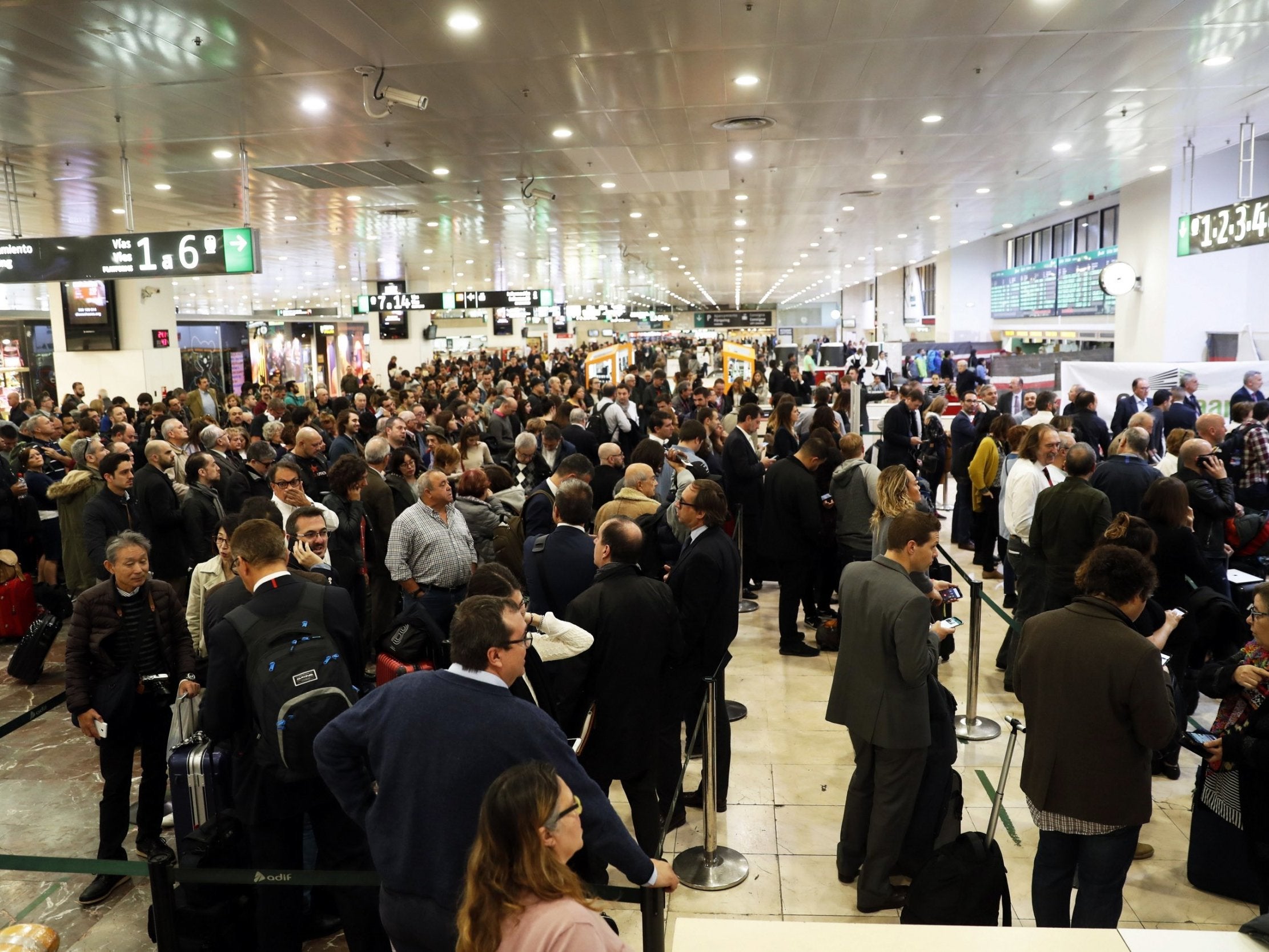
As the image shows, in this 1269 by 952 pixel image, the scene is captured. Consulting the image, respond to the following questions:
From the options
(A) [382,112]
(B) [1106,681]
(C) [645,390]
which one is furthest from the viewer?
(C) [645,390]

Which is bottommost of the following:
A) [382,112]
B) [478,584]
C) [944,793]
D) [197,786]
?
[944,793]

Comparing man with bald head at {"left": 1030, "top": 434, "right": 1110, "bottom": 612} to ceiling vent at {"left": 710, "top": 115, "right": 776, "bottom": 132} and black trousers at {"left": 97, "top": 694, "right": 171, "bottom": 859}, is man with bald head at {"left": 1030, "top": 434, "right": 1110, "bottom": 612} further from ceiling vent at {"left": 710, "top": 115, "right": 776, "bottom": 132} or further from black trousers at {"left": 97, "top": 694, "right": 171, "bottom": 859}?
ceiling vent at {"left": 710, "top": 115, "right": 776, "bottom": 132}

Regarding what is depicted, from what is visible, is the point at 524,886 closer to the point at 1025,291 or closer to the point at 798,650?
the point at 798,650

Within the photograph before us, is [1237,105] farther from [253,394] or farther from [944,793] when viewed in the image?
[253,394]

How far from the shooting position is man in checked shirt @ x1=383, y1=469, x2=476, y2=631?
5254 mm

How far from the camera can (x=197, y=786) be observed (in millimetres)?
3768

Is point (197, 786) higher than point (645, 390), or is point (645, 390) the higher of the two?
point (645, 390)

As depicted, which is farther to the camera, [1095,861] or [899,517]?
[899,517]

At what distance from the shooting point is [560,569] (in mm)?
4488

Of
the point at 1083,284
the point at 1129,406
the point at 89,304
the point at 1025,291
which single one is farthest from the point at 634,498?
the point at 1025,291

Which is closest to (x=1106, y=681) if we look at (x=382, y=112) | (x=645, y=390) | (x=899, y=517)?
(x=899, y=517)

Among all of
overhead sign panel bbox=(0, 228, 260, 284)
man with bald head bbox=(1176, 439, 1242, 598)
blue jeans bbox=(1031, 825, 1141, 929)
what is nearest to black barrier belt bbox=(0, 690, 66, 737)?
blue jeans bbox=(1031, 825, 1141, 929)

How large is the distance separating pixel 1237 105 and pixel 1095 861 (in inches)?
380

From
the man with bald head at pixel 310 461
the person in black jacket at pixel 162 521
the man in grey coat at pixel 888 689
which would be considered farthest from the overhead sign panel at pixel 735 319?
the man in grey coat at pixel 888 689
